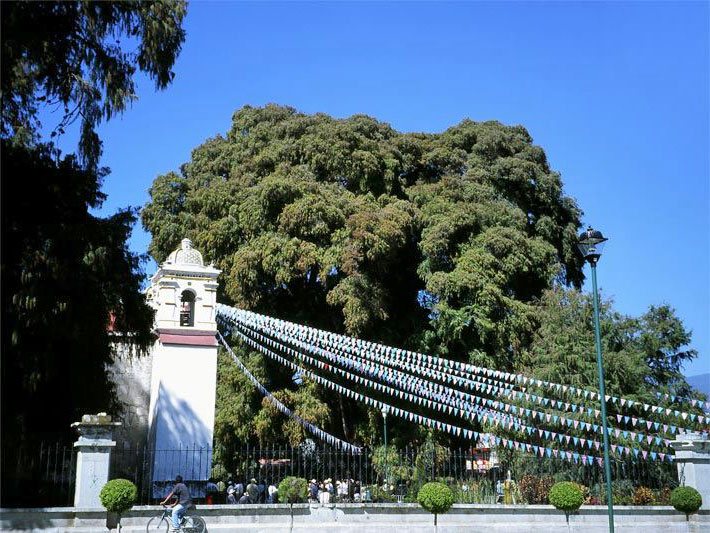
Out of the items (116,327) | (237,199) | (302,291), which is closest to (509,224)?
(302,291)

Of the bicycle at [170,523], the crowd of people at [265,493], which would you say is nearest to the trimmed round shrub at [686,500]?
the crowd of people at [265,493]

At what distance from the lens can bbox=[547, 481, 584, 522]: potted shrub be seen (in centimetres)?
1756

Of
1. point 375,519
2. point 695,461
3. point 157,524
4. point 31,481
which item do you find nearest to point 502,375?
point 375,519

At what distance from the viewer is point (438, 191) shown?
30.9 m

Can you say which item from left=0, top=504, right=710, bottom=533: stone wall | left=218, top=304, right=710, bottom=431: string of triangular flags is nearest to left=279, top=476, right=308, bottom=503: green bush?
left=0, top=504, right=710, bottom=533: stone wall

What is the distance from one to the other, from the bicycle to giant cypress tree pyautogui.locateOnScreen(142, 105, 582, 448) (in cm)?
1114

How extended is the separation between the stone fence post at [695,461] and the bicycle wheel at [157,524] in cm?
1284

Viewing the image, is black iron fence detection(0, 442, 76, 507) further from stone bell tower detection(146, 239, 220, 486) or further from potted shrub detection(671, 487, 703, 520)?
potted shrub detection(671, 487, 703, 520)

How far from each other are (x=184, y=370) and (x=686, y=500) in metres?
13.8

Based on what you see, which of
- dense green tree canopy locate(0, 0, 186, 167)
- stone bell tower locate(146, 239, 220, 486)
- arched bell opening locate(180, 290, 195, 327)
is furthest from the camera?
arched bell opening locate(180, 290, 195, 327)

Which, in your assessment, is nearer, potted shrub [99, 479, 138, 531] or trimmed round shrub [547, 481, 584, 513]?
potted shrub [99, 479, 138, 531]

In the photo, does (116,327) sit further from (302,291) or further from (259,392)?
(302,291)

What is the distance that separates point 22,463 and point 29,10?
9.58m

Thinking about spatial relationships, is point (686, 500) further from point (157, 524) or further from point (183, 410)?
point (183, 410)
